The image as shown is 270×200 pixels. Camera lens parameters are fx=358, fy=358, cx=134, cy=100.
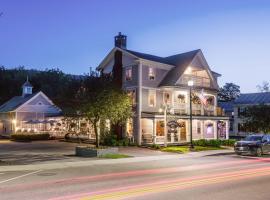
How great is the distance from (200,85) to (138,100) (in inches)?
353

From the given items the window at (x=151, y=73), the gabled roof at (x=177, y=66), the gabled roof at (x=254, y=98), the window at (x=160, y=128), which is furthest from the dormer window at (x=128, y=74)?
the gabled roof at (x=254, y=98)

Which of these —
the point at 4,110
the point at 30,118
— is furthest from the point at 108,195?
the point at 4,110

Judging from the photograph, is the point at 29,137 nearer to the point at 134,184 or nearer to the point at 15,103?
the point at 15,103

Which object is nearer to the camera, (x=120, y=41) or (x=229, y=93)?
(x=120, y=41)

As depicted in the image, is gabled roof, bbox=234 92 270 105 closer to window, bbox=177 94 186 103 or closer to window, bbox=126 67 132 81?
window, bbox=177 94 186 103

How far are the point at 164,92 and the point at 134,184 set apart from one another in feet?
91.5

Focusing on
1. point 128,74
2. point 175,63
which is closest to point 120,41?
point 128,74

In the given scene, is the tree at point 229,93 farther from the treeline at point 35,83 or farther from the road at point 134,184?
the road at point 134,184

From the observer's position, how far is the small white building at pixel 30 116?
51.2 metres

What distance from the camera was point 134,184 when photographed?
13.6 metres

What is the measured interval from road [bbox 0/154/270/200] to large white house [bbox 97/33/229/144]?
64.6 feet

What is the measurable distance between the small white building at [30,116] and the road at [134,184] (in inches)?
1311

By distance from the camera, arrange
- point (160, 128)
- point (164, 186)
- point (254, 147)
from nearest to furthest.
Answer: point (164, 186)
point (254, 147)
point (160, 128)

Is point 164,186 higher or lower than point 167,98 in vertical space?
lower
